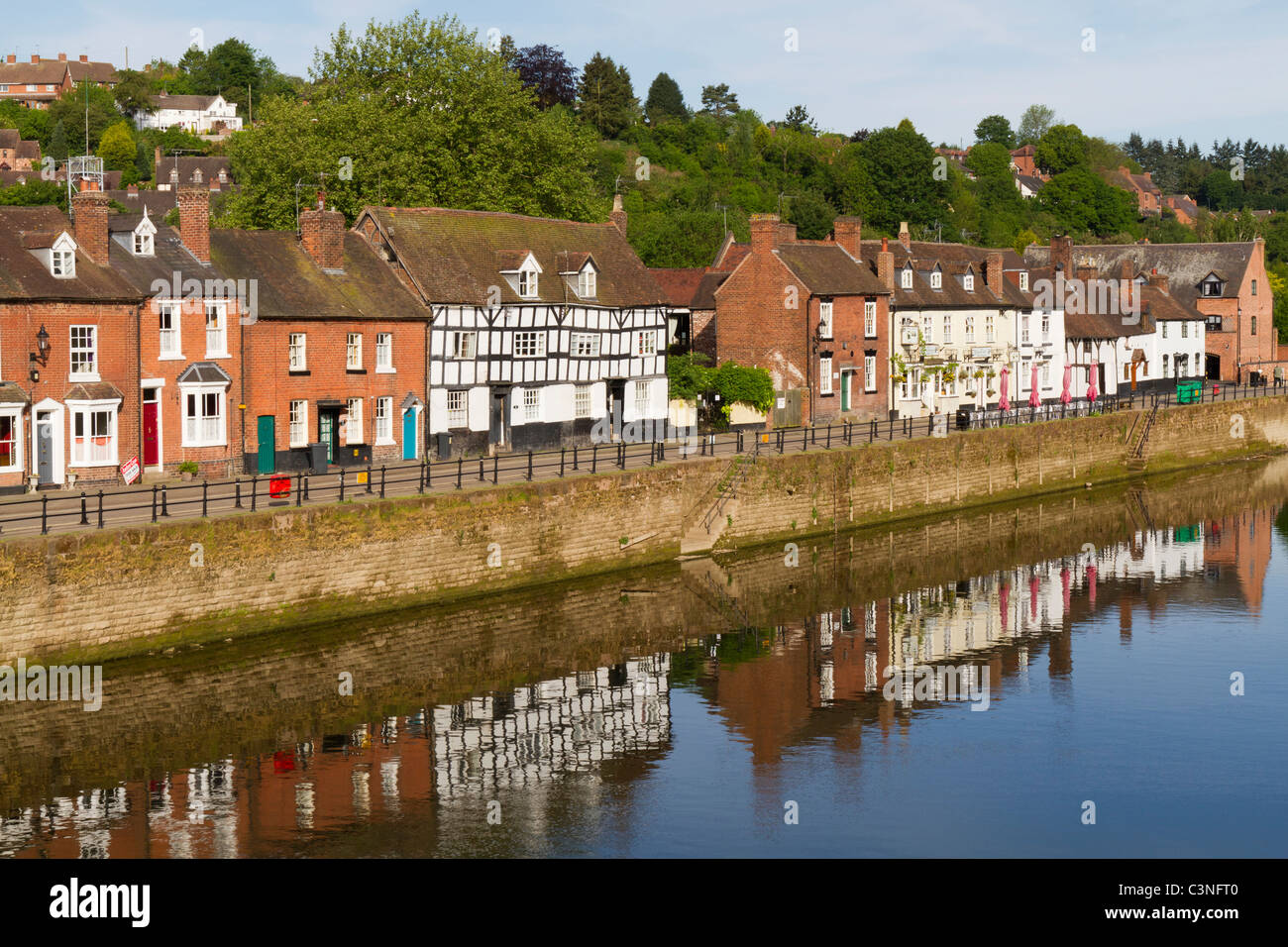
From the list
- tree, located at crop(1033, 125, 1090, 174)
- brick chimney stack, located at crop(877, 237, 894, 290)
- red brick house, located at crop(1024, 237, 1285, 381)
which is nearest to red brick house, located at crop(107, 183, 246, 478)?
brick chimney stack, located at crop(877, 237, 894, 290)

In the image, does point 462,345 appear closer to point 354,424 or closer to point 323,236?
point 354,424

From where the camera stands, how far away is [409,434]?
47344 mm

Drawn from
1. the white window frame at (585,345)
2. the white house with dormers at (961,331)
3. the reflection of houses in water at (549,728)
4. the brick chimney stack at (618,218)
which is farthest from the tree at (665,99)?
the reflection of houses in water at (549,728)

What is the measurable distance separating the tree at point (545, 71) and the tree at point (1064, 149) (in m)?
62.6

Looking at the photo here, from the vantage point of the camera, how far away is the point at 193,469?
41344 millimetres

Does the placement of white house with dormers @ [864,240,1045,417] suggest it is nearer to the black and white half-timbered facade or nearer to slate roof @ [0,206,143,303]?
the black and white half-timbered facade

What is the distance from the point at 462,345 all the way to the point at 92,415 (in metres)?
13.2

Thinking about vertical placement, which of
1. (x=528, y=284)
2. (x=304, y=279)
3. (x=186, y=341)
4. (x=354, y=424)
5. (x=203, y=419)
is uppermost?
(x=528, y=284)

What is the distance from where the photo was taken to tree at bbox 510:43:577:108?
338ft

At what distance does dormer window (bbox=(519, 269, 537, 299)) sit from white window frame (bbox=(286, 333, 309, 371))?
9138 millimetres

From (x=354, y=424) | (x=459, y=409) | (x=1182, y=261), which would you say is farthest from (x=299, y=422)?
(x=1182, y=261)

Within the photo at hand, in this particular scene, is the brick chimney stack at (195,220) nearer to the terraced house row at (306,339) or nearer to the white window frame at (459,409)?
the terraced house row at (306,339)

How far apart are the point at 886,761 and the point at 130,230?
25.8 m

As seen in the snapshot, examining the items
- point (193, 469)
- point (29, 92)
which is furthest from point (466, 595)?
point (29, 92)
